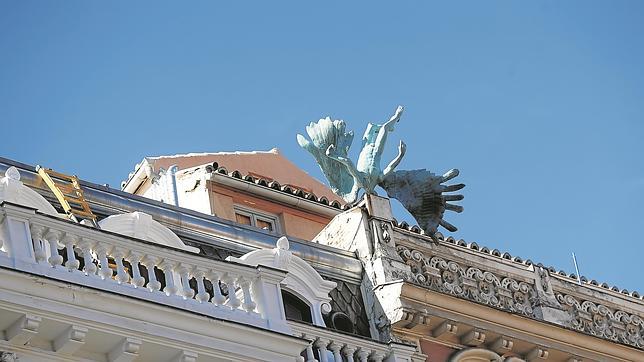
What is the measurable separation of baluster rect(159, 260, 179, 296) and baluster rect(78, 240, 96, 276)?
91 centimetres

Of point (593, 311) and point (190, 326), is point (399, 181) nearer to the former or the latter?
point (593, 311)

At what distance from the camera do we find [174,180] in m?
29.0

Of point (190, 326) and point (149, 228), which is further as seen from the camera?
point (149, 228)

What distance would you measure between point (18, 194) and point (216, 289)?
7.56 ft

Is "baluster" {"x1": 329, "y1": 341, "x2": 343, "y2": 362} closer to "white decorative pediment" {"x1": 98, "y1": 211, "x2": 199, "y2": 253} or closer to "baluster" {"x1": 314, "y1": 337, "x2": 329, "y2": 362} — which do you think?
"baluster" {"x1": 314, "y1": 337, "x2": 329, "y2": 362}

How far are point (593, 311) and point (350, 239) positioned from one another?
3.74m

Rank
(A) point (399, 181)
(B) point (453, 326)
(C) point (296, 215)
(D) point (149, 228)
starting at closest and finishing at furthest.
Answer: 1. (D) point (149, 228)
2. (B) point (453, 326)
3. (A) point (399, 181)
4. (C) point (296, 215)

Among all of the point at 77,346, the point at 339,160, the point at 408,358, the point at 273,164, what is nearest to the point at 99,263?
the point at 77,346

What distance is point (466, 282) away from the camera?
24.6m

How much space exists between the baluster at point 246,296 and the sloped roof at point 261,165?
10.5 meters

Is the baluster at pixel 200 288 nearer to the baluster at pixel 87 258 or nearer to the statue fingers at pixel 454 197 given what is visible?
the baluster at pixel 87 258

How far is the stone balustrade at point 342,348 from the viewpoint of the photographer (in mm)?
21422

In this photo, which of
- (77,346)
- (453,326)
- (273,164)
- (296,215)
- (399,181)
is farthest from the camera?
(273,164)

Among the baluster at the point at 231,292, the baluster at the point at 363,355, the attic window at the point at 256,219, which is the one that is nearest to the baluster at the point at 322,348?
the baluster at the point at 363,355
